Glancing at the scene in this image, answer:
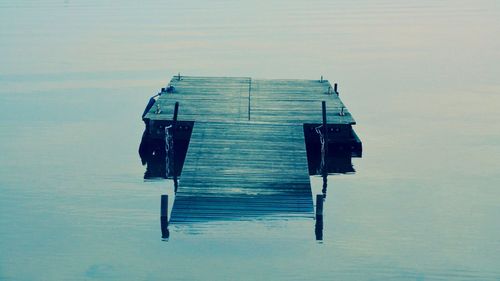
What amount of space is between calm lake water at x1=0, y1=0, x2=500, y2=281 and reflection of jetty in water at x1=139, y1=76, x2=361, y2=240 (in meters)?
1.17

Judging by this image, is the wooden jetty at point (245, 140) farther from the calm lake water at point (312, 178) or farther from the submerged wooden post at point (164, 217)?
the calm lake water at point (312, 178)

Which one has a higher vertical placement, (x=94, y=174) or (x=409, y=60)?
(x=409, y=60)

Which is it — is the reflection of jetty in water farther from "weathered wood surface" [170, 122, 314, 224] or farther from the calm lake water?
the calm lake water

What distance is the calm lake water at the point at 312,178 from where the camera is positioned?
1251 inches

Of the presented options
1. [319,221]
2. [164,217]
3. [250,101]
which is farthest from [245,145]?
[250,101]

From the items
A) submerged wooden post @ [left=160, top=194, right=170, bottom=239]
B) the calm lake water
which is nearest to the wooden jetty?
submerged wooden post @ [left=160, top=194, right=170, bottom=239]

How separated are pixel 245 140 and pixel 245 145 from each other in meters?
0.74

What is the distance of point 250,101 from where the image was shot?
1930 inches

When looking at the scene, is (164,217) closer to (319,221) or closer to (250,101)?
(319,221)

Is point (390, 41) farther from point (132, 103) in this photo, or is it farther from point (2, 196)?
point (2, 196)

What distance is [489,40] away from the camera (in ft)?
351

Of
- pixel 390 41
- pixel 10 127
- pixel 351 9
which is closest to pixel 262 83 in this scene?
pixel 10 127

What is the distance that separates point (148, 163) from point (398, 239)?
17.9 meters

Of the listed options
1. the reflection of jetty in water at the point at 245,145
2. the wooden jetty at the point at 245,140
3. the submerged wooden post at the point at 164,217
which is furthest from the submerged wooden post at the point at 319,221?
the submerged wooden post at the point at 164,217
